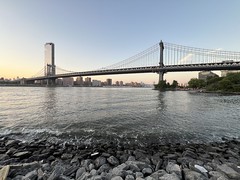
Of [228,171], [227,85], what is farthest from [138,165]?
[227,85]

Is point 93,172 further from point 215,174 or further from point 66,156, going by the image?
point 215,174

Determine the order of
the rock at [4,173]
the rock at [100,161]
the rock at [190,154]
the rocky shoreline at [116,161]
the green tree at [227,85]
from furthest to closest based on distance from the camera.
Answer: the green tree at [227,85] → the rock at [190,154] → the rock at [100,161] → the rocky shoreline at [116,161] → the rock at [4,173]

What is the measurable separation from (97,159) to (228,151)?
3978mm

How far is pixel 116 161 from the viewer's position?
3.73 m

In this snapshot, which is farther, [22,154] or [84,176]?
[22,154]

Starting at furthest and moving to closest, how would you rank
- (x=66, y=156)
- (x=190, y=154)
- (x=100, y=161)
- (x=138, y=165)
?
(x=190, y=154)
(x=66, y=156)
(x=100, y=161)
(x=138, y=165)

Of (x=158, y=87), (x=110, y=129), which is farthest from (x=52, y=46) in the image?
(x=110, y=129)

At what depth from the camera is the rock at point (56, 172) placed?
2.93 metres

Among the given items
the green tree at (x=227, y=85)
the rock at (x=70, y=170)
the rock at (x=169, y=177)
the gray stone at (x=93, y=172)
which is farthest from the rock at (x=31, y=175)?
the green tree at (x=227, y=85)

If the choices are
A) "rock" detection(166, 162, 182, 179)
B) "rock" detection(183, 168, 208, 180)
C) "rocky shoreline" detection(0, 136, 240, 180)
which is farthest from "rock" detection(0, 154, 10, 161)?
"rock" detection(183, 168, 208, 180)

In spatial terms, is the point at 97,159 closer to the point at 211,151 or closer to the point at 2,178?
the point at 2,178

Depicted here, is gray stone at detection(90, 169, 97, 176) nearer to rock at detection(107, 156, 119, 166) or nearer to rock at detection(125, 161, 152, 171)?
rock at detection(107, 156, 119, 166)

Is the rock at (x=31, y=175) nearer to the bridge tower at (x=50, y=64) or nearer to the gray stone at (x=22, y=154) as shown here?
the gray stone at (x=22, y=154)

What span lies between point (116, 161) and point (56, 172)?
1.41 m
